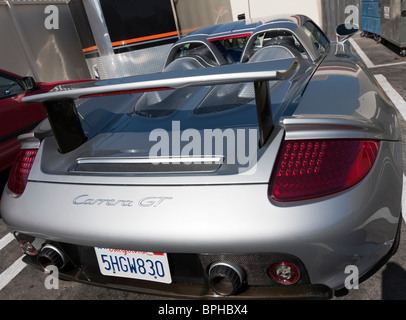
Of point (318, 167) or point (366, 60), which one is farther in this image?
point (366, 60)

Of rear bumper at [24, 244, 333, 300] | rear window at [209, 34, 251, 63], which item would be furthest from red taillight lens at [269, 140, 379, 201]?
rear window at [209, 34, 251, 63]

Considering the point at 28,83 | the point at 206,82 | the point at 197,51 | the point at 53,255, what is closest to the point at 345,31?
the point at 197,51

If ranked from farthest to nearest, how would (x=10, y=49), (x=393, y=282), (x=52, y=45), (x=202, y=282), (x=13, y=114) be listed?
(x=52, y=45) < (x=10, y=49) < (x=13, y=114) < (x=393, y=282) < (x=202, y=282)

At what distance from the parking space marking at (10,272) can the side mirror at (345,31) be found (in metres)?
3.44

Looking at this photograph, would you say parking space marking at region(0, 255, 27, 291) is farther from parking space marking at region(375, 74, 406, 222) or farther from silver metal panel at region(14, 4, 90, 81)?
silver metal panel at region(14, 4, 90, 81)

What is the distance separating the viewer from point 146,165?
1.47m

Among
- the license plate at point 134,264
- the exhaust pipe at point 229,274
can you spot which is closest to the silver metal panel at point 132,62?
the license plate at point 134,264

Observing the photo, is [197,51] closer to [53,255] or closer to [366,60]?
[53,255]

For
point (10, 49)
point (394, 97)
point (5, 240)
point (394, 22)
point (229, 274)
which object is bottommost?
point (394, 97)

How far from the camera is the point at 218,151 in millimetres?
1439

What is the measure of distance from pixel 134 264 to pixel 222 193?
53 cm

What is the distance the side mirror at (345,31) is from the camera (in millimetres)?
3283

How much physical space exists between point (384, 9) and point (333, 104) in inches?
318

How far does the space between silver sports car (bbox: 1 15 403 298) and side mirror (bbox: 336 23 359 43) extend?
1.79 meters
